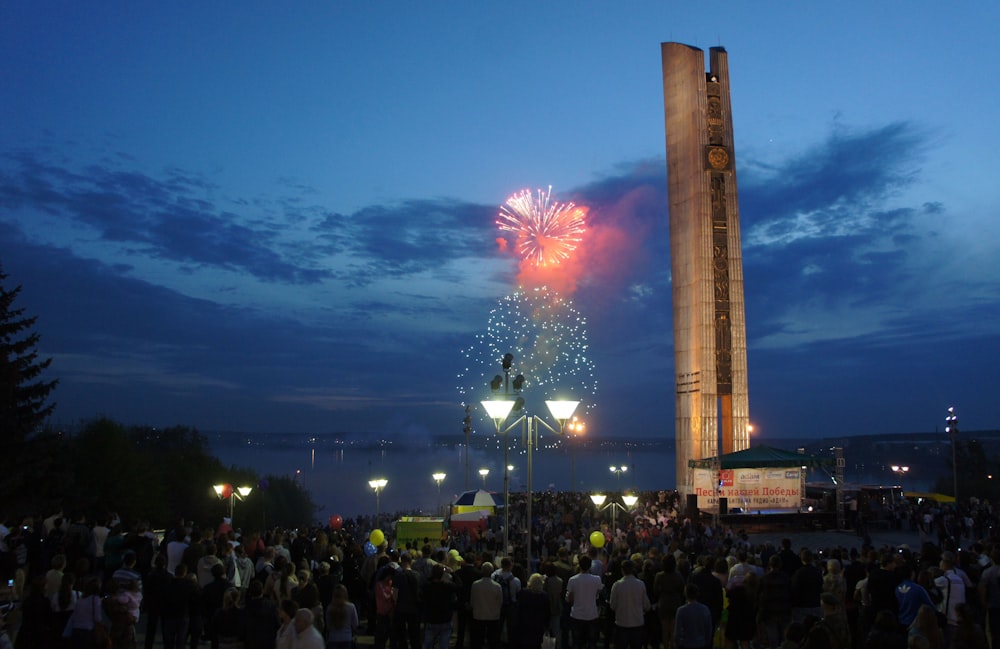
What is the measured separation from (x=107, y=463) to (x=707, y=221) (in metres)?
37.0

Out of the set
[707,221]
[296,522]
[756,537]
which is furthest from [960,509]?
[296,522]

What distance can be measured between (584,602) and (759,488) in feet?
77.2

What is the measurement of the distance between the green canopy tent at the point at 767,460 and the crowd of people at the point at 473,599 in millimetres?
17787

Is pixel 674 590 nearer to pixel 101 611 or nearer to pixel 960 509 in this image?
pixel 101 611

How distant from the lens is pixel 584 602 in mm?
10070

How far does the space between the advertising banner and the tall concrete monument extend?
21.5 feet

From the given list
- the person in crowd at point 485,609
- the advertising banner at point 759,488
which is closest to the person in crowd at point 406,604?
the person in crowd at point 485,609

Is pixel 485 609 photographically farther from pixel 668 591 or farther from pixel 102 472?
pixel 102 472

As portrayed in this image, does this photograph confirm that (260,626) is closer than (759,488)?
Yes

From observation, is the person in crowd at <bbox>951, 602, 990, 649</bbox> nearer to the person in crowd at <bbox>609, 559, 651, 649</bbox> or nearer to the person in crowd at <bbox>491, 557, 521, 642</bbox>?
the person in crowd at <bbox>609, 559, 651, 649</bbox>

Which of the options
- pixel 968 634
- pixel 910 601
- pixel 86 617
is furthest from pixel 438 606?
pixel 968 634

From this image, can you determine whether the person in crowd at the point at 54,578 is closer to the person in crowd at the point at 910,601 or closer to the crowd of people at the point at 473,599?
the crowd of people at the point at 473,599

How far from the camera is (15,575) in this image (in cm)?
1123

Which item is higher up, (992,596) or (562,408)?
(562,408)
